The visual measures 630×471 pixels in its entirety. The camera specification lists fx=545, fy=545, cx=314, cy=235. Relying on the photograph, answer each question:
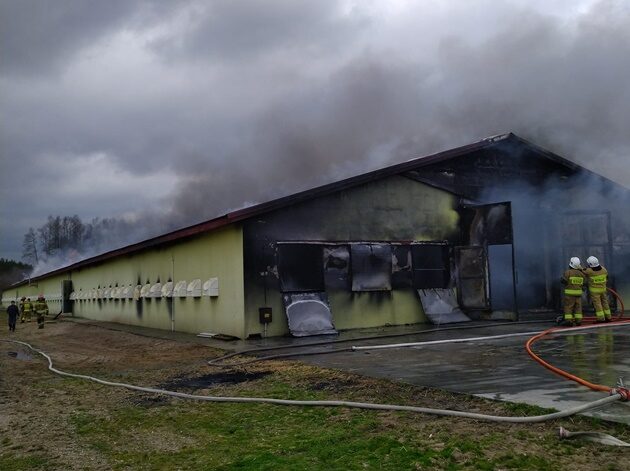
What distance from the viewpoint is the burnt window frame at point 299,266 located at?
11984 millimetres

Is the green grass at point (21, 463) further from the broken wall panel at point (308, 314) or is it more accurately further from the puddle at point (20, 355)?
the broken wall panel at point (308, 314)

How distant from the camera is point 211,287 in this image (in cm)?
1276

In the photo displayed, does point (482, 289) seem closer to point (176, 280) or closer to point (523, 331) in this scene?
point (523, 331)

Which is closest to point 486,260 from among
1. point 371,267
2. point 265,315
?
point 371,267

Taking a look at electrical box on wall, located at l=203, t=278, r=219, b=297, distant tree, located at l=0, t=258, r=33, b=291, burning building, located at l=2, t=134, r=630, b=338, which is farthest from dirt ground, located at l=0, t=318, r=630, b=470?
distant tree, located at l=0, t=258, r=33, b=291

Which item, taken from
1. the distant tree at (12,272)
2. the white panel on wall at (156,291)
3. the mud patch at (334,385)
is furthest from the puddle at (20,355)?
the distant tree at (12,272)

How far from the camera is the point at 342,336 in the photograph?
1145 cm

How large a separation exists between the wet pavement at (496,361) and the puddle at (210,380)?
3.57ft

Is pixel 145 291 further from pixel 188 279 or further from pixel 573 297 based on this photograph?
pixel 573 297

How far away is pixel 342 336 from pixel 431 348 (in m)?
2.76

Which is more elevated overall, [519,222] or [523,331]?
[519,222]

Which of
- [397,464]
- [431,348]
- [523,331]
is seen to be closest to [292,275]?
[431,348]

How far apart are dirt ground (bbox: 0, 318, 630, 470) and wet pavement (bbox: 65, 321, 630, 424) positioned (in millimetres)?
413

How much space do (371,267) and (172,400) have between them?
7.67m
